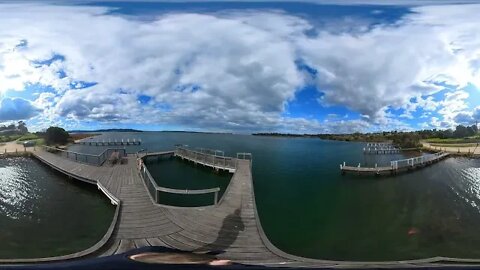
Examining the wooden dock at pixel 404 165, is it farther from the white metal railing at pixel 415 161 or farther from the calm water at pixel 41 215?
the calm water at pixel 41 215

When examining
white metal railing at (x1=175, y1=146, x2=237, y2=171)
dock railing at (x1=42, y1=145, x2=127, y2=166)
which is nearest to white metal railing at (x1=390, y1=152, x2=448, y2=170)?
Answer: white metal railing at (x1=175, y1=146, x2=237, y2=171)

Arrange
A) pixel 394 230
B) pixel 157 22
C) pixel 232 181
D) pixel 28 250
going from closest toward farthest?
pixel 157 22 → pixel 28 250 → pixel 394 230 → pixel 232 181

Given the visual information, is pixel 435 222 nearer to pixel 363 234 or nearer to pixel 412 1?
pixel 363 234

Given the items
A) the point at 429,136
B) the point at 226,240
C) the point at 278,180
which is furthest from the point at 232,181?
the point at 429,136

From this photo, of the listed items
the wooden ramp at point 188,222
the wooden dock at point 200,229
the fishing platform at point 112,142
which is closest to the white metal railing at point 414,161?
the wooden dock at point 200,229

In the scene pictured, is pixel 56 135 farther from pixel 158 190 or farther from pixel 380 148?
pixel 380 148

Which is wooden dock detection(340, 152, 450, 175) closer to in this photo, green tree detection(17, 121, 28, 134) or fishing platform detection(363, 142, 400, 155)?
fishing platform detection(363, 142, 400, 155)
